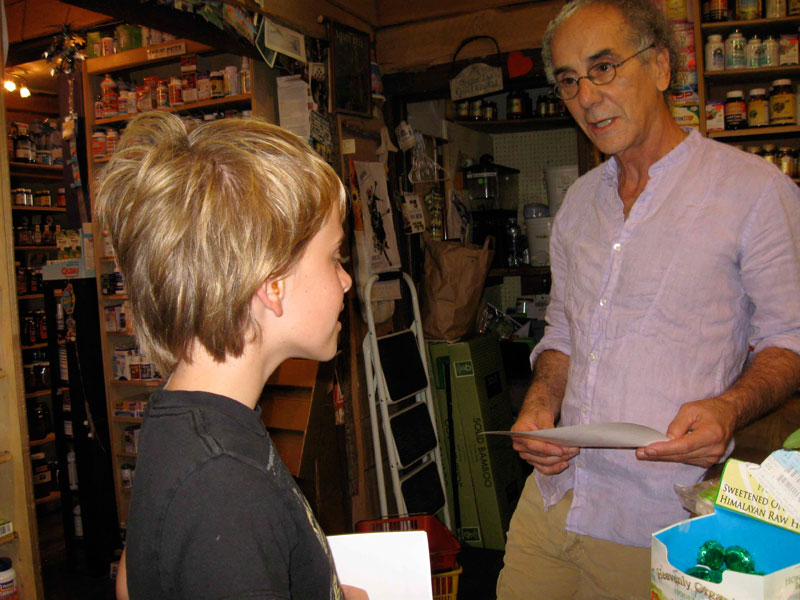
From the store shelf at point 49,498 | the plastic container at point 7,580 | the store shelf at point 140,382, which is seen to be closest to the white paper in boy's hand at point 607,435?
the plastic container at point 7,580

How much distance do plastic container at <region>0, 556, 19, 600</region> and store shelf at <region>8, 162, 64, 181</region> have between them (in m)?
3.60

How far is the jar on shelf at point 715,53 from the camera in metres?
3.02

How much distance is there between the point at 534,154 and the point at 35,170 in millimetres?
4000

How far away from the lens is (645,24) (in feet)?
4.84

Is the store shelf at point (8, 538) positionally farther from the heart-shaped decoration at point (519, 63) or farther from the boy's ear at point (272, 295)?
the heart-shaped decoration at point (519, 63)

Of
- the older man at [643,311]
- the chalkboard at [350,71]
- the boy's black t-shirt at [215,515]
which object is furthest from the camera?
the chalkboard at [350,71]

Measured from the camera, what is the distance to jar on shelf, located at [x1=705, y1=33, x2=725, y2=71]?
3020 millimetres

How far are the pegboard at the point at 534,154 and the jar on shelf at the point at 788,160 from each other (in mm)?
1922

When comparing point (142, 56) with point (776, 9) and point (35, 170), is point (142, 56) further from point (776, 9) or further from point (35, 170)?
point (776, 9)

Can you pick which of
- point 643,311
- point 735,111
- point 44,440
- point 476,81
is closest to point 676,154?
point 643,311

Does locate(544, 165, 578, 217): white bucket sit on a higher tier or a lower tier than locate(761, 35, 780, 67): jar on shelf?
lower

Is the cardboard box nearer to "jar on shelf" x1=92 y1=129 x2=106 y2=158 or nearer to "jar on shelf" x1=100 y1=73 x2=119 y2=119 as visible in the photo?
"jar on shelf" x1=92 y1=129 x2=106 y2=158

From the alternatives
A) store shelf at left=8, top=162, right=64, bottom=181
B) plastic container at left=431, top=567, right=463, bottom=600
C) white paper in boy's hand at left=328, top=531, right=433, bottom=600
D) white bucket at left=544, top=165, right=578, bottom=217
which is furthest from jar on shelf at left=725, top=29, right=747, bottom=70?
store shelf at left=8, top=162, right=64, bottom=181

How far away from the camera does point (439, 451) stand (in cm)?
348
